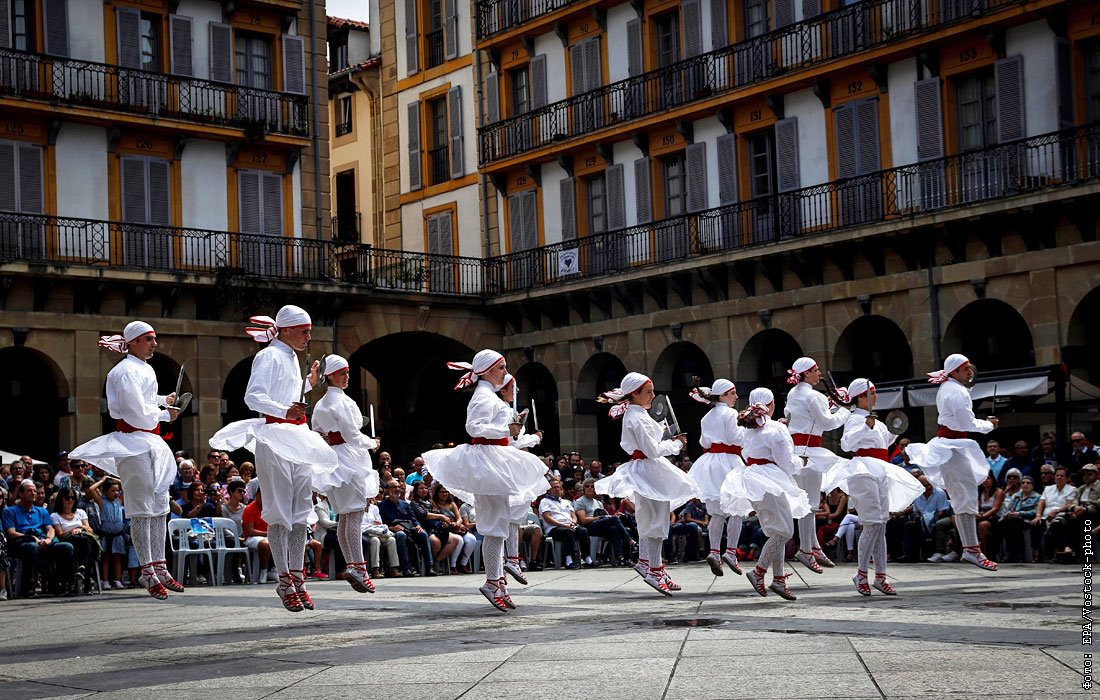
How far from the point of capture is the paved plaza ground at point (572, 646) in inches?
314

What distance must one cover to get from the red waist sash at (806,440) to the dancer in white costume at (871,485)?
1895mm

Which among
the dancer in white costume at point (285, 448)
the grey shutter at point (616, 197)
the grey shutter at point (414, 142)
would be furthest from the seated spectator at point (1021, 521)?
the grey shutter at point (414, 142)

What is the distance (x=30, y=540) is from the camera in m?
18.5

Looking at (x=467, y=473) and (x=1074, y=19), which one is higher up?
(x=1074, y=19)

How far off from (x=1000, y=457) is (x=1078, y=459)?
3.87ft

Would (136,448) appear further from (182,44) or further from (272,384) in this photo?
(182,44)

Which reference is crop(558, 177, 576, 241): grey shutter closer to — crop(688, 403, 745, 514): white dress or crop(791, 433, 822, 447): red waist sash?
crop(791, 433, 822, 447): red waist sash

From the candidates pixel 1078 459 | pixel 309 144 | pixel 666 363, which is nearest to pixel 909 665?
pixel 1078 459

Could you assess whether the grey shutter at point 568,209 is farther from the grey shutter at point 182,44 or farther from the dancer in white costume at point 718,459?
the dancer in white costume at point 718,459

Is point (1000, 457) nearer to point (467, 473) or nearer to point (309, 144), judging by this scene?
point (467, 473)

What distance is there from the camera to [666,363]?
115 feet

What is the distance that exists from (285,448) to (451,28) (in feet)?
99.6

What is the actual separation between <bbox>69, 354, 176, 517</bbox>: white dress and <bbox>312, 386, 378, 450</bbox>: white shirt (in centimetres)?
164

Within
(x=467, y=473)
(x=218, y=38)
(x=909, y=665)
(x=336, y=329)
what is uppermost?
(x=218, y=38)
